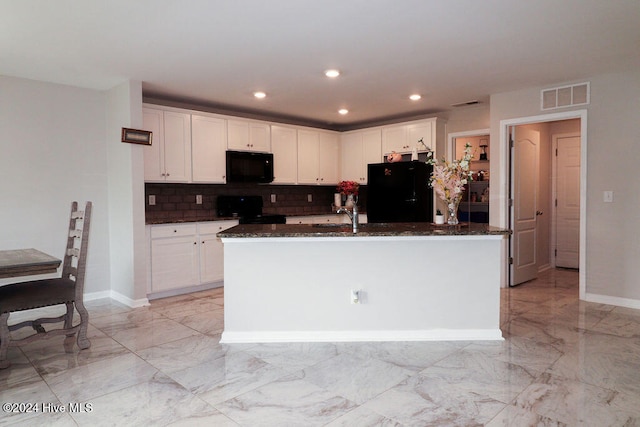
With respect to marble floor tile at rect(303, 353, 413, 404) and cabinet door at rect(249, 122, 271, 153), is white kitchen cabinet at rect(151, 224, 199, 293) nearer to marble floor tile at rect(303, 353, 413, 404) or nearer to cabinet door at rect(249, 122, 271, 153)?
cabinet door at rect(249, 122, 271, 153)

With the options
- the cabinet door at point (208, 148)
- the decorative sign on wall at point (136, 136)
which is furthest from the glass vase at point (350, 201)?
the decorative sign on wall at point (136, 136)

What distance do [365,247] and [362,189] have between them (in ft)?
12.4

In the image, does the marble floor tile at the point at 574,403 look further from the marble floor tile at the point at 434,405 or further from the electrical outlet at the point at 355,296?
the electrical outlet at the point at 355,296

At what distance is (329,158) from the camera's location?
6.70m

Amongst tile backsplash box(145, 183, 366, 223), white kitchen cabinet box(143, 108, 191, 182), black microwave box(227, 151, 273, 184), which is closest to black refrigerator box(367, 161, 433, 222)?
tile backsplash box(145, 183, 366, 223)

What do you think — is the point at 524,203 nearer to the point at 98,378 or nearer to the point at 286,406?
the point at 286,406

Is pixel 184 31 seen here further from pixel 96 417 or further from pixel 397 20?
pixel 96 417

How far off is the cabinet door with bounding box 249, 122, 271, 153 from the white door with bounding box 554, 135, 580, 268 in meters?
4.42

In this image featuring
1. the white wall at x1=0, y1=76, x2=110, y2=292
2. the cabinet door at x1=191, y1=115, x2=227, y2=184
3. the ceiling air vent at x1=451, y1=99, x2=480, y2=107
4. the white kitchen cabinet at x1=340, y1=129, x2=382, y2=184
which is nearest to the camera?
the white wall at x1=0, y1=76, x2=110, y2=292

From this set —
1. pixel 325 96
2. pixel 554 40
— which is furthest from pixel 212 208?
pixel 554 40

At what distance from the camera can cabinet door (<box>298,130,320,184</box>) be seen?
6.28 m

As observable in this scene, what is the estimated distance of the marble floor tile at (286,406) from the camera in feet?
6.95

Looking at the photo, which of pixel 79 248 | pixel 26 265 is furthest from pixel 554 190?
pixel 26 265

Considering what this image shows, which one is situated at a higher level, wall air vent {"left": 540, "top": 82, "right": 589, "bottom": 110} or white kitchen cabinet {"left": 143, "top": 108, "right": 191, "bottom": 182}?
wall air vent {"left": 540, "top": 82, "right": 589, "bottom": 110}
